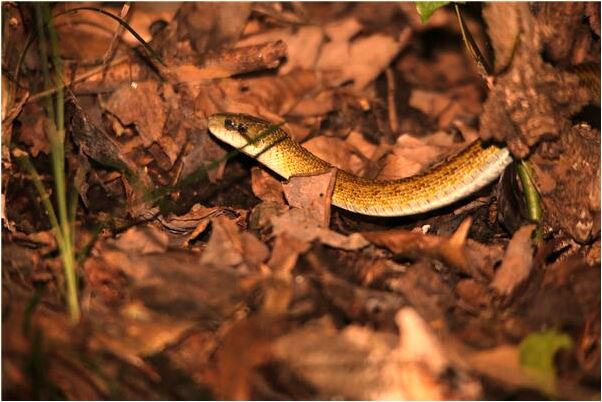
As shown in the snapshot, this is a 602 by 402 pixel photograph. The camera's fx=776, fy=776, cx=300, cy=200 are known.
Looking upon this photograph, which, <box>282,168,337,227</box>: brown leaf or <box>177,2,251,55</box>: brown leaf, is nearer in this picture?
<box>282,168,337,227</box>: brown leaf

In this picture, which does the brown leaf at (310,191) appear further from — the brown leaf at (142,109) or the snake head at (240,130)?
the brown leaf at (142,109)

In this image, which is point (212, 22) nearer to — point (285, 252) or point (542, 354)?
point (285, 252)

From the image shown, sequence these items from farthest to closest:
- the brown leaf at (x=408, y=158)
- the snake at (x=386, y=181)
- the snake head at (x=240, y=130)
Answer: the brown leaf at (x=408, y=158)
the snake head at (x=240, y=130)
the snake at (x=386, y=181)

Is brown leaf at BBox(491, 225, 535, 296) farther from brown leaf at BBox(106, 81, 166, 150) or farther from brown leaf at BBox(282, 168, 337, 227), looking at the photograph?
brown leaf at BBox(106, 81, 166, 150)

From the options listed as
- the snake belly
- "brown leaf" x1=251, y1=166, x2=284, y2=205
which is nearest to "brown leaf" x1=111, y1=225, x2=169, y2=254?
the snake belly

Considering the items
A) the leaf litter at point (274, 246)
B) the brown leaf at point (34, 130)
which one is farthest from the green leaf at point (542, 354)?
the brown leaf at point (34, 130)

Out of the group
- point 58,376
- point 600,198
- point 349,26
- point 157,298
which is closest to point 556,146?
point 600,198
